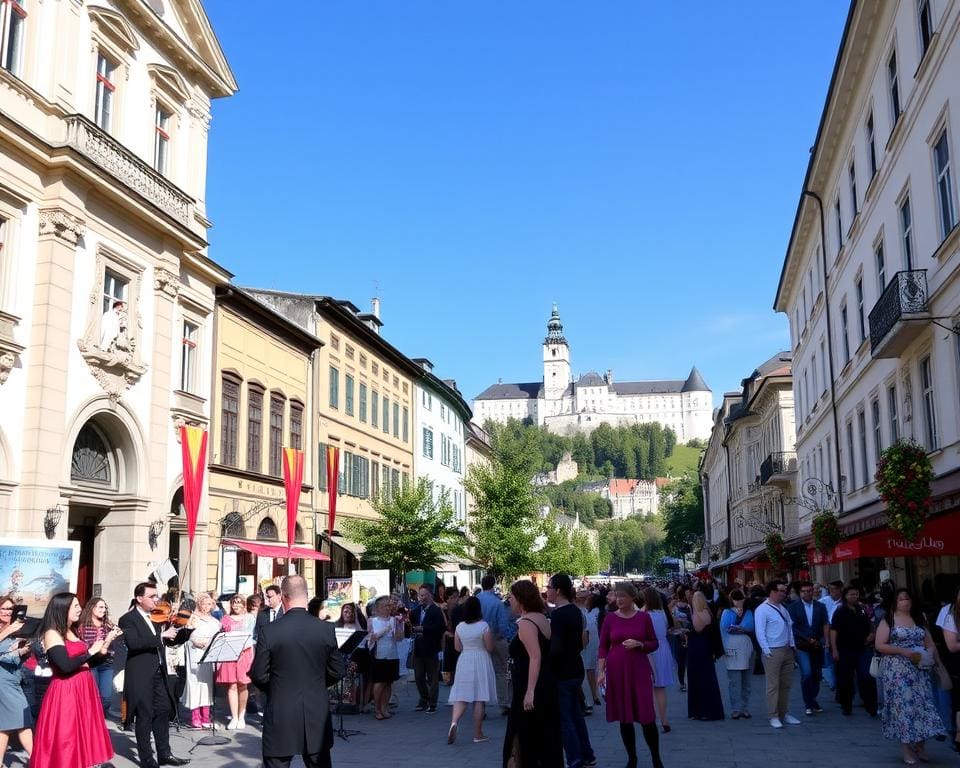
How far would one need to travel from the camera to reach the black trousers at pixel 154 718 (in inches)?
387

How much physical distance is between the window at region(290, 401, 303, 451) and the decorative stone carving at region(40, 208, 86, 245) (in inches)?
553

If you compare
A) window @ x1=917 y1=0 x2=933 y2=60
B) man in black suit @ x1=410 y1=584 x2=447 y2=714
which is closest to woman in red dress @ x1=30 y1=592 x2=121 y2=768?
man in black suit @ x1=410 y1=584 x2=447 y2=714

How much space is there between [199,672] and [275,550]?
1582 centimetres

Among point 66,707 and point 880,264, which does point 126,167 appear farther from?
point 880,264

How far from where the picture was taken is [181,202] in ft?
78.3

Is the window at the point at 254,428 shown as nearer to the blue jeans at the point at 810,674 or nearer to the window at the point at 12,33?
the window at the point at 12,33

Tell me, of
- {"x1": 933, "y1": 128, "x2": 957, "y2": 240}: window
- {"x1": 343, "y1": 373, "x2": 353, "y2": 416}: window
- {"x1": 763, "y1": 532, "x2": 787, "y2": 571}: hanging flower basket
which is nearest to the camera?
{"x1": 933, "y1": 128, "x2": 957, "y2": 240}: window

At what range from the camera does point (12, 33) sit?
1867 centimetres

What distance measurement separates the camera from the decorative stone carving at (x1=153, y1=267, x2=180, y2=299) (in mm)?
22625

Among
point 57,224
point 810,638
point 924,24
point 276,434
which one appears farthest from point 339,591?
point 924,24

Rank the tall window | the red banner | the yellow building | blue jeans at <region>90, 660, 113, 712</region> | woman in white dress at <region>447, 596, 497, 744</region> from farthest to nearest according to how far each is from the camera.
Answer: the yellow building, the red banner, the tall window, woman in white dress at <region>447, 596, 497, 744</region>, blue jeans at <region>90, 660, 113, 712</region>

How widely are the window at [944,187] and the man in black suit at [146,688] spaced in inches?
553

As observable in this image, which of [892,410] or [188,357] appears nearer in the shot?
[892,410]

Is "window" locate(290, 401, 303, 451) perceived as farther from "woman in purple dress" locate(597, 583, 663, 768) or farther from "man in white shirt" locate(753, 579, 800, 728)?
"woman in purple dress" locate(597, 583, 663, 768)
